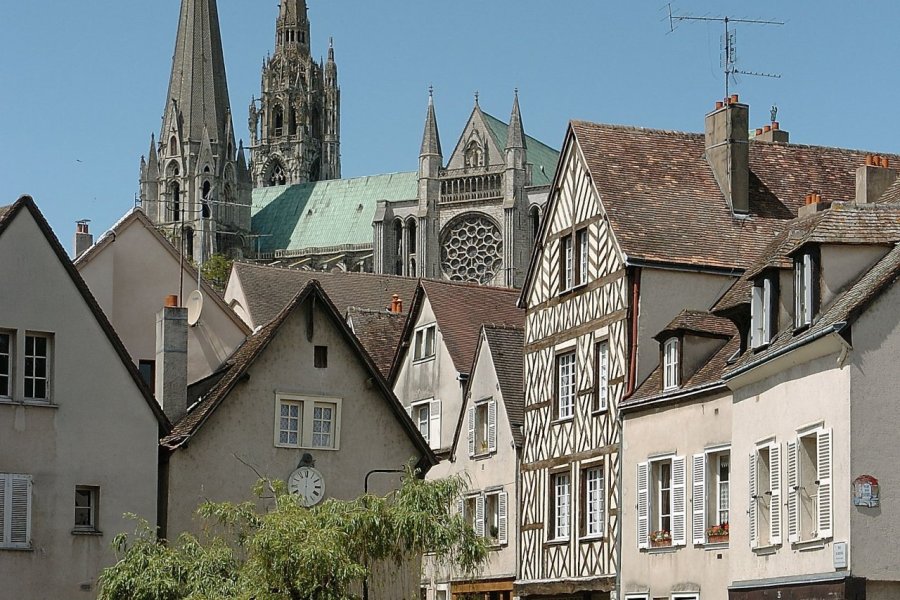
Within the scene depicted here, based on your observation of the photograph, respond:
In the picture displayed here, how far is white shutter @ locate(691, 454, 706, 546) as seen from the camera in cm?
2797

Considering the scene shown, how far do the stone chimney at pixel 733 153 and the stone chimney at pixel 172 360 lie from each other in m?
9.43

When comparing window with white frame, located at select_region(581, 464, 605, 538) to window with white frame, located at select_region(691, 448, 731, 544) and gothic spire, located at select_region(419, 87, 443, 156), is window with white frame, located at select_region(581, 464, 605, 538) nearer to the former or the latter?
window with white frame, located at select_region(691, 448, 731, 544)

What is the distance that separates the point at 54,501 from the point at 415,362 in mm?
13542

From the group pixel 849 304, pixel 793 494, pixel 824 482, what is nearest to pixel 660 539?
pixel 793 494

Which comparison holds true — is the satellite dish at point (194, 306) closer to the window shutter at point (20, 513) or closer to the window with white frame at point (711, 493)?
the window shutter at point (20, 513)

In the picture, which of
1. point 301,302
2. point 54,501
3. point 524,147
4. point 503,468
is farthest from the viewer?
point 524,147

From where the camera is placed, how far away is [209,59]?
16388 cm

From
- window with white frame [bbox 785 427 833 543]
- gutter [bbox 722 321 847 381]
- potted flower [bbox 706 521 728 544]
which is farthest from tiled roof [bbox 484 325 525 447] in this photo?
window with white frame [bbox 785 427 833 543]

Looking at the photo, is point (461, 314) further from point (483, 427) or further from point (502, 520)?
point (502, 520)

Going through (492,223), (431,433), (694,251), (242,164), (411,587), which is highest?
(242,164)

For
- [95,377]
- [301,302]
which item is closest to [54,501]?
[95,377]

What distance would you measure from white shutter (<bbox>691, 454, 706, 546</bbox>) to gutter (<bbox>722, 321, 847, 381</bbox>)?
2.55m

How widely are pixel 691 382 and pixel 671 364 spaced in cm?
116

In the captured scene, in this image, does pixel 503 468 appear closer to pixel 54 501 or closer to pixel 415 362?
pixel 415 362
